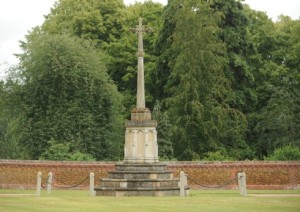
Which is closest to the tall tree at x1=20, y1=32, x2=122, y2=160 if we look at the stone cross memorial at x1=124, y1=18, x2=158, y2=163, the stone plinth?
the stone cross memorial at x1=124, y1=18, x2=158, y2=163

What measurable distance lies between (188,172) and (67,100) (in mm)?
11185

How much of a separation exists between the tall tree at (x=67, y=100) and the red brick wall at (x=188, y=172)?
5.32 metres

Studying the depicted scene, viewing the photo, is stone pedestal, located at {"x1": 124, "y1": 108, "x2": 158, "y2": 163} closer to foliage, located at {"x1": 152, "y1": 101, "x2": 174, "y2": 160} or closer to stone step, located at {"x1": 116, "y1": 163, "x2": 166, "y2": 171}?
stone step, located at {"x1": 116, "y1": 163, "x2": 166, "y2": 171}

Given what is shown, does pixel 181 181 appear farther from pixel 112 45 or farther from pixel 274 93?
pixel 112 45

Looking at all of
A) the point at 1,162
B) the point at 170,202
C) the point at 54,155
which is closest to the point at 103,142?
the point at 54,155

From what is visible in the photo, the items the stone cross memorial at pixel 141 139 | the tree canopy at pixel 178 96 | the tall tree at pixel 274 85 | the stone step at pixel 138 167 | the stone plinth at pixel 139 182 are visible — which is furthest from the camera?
the tall tree at pixel 274 85

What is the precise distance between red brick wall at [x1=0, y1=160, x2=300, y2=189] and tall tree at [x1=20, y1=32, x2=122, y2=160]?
5.32 meters

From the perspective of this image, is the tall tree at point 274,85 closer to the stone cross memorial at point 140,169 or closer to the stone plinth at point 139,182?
the stone cross memorial at point 140,169

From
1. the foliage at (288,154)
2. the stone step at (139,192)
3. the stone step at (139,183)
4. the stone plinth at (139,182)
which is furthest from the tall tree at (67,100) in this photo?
the stone step at (139,192)

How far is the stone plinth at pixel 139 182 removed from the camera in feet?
79.7

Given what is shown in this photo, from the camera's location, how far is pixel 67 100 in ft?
132

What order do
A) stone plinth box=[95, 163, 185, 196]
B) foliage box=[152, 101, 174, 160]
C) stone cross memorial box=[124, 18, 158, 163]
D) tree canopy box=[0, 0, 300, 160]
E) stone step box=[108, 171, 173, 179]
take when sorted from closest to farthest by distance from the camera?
stone plinth box=[95, 163, 185, 196] < stone step box=[108, 171, 173, 179] < stone cross memorial box=[124, 18, 158, 163] < foliage box=[152, 101, 174, 160] < tree canopy box=[0, 0, 300, 160]

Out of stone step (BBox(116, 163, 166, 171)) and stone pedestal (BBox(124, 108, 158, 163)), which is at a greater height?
stone pedestal (BBox(124, 108, 158, 163))

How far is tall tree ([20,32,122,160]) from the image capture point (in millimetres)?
39531
